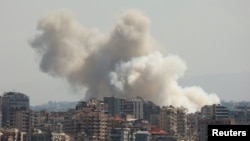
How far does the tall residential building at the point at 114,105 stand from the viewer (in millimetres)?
116775

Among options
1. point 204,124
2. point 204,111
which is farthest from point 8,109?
point 204,124

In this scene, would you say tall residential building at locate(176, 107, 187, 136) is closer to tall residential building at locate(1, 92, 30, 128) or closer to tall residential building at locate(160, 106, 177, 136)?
tall residential building at locate(160, 106, 177, 136)

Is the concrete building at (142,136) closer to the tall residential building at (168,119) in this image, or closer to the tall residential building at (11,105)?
the tall residential building at (168,119)

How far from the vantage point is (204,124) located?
8981 centimetres

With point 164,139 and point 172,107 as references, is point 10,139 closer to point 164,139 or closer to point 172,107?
point 164,139

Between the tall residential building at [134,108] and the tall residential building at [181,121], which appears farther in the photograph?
the tall residential building at [134,108]

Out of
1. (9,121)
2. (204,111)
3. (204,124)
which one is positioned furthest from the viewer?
(9,121)

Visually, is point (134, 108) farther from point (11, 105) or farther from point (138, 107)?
point (11, 105)

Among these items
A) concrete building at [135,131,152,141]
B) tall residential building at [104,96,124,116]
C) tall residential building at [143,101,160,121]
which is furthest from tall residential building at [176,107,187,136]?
tall residential building at [104,96,124,116]

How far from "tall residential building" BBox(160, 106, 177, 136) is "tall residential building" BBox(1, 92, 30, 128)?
14.9 meters

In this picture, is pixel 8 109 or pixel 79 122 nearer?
pixel 79 122

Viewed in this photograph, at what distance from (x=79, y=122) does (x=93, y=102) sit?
10531 mm

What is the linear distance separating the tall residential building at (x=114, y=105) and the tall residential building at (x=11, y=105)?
29.2 feet

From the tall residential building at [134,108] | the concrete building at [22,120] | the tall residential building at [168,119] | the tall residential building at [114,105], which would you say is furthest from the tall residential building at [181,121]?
the concrete building at [22,120]
